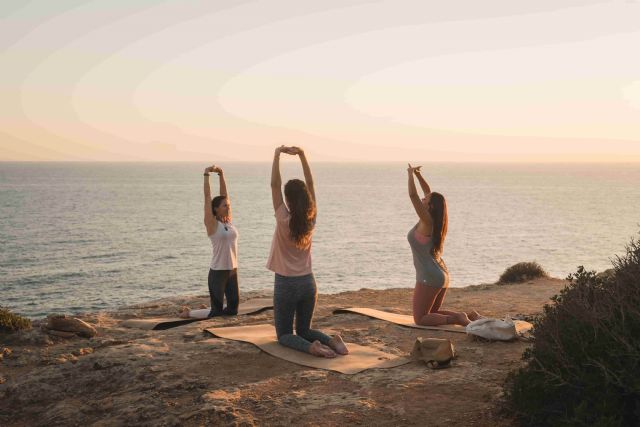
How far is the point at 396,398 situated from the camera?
7.80 m

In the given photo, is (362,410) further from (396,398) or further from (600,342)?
(600,342)

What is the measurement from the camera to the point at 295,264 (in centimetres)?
927

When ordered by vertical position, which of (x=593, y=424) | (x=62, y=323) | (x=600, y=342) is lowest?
(x=62, y=323)

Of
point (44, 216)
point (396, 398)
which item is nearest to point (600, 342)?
point (396, 398)

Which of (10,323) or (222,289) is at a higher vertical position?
(222,289)

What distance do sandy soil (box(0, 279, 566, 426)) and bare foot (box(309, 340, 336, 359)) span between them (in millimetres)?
421

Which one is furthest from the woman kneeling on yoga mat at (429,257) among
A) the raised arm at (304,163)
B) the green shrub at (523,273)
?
the green shrub at (523,273)

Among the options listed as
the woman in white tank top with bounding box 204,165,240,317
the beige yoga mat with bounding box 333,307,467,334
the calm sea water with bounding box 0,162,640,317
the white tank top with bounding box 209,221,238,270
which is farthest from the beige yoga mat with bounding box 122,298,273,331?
the calm sea water with bounding box 0,162,640,317

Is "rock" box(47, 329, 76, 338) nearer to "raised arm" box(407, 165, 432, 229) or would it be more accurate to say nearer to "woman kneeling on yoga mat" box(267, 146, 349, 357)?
"woman kneeling on yoga mat" box(267, 146, 349, 357)

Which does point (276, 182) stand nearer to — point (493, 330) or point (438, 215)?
point (438, 215)

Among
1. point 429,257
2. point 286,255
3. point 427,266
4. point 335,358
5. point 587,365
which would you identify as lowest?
point 335,358

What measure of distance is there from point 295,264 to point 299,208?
0.81 meters

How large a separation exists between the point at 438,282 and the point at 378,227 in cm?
8203

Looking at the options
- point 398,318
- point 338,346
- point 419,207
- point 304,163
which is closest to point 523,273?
point 398,318
